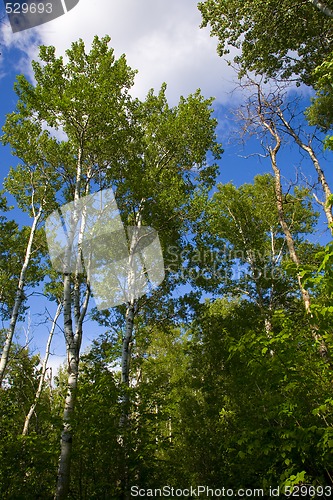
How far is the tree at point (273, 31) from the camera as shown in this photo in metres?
8.84

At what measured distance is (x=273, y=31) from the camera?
9234 mm

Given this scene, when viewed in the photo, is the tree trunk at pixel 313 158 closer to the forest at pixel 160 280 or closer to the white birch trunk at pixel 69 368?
the forest at pixel 160 280

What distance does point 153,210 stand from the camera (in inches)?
464

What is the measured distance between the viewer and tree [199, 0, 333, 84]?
884 cm

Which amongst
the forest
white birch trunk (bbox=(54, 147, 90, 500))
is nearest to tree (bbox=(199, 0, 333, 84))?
the forest

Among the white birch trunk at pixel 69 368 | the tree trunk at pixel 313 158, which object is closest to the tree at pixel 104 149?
the white birch trunk at pixel 69 368

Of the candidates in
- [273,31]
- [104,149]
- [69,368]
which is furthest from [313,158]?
[69,368]

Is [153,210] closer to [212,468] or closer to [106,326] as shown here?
[106,326]

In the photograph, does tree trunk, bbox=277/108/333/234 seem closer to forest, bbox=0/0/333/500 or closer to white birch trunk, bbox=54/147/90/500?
forest, bbox=0/0/333/500

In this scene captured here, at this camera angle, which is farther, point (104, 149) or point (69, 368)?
point (104, 149)

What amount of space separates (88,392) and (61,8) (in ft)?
20.1

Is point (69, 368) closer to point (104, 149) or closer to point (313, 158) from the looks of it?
point (104, 149)

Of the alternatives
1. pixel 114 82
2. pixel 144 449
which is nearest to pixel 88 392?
pixel 144 449

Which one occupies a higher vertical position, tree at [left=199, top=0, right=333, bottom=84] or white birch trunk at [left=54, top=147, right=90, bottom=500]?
tree at [left=199, top=0, right=333, bottom=84]
